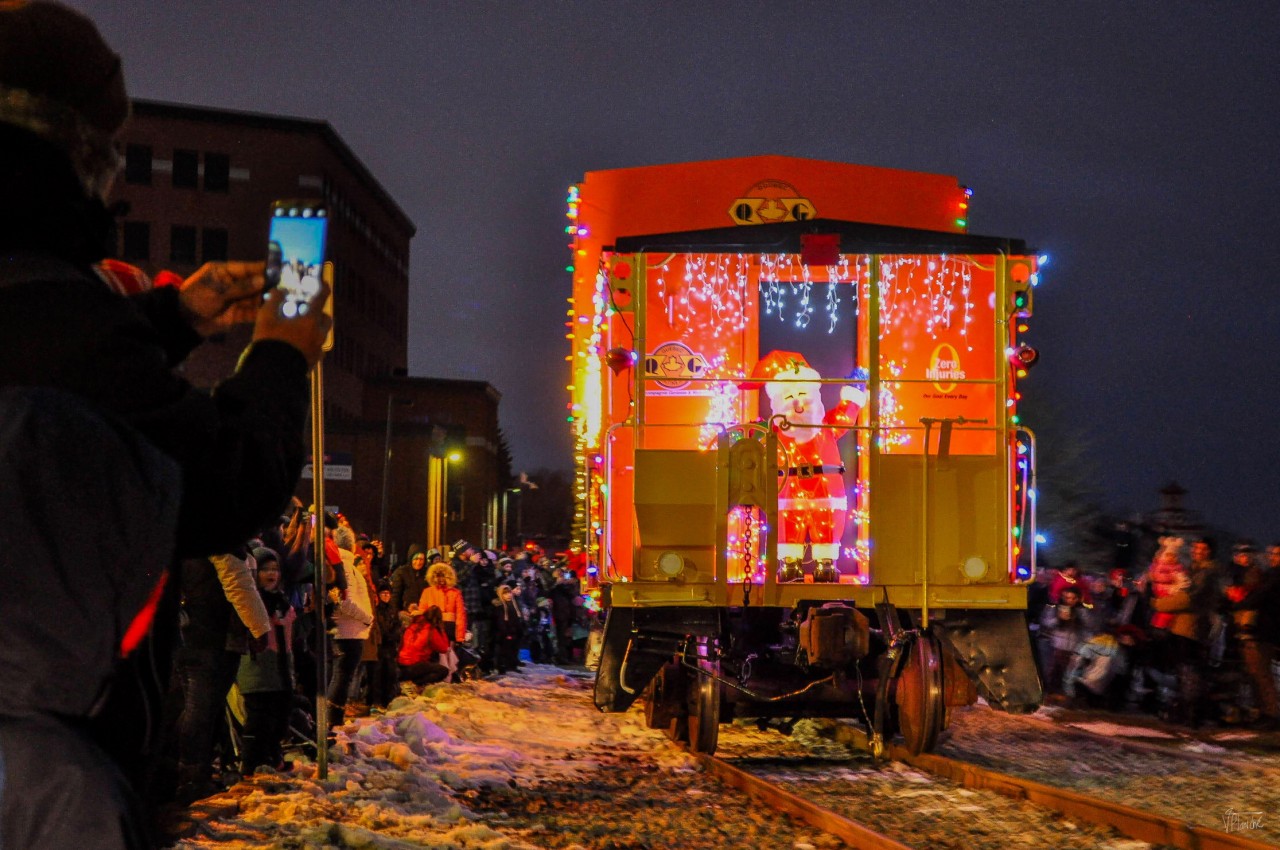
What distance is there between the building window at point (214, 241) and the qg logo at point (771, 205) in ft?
184

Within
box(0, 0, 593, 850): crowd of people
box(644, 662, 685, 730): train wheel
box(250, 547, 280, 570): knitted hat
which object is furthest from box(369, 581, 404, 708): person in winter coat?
box(0, 0, 593, 850): crowd of people

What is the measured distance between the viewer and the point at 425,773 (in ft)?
33.8

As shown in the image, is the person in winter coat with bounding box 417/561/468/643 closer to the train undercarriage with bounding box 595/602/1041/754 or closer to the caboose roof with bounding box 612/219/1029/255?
the train undercarriage with bounding box 595/602/1041/754

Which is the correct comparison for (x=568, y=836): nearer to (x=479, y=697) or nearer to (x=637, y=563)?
(x=637, y=563)

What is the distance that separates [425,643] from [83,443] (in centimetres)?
1677

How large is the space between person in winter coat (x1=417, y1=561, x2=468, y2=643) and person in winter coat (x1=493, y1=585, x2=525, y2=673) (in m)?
3.58

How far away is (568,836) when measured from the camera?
8453 mm

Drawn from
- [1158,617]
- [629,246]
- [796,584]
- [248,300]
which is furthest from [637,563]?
[248,300]

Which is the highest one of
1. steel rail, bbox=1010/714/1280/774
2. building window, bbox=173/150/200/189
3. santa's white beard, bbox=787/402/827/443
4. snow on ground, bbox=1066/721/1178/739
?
building window, bbox=173/150/200/189

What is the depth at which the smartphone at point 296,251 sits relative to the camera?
2.12m

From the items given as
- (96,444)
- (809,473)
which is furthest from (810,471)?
(96,444)

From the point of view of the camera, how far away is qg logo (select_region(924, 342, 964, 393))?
37.8 ft

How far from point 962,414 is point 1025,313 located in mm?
1021

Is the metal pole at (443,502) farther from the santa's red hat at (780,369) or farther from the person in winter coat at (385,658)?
the santa's red hat at (780,369)
